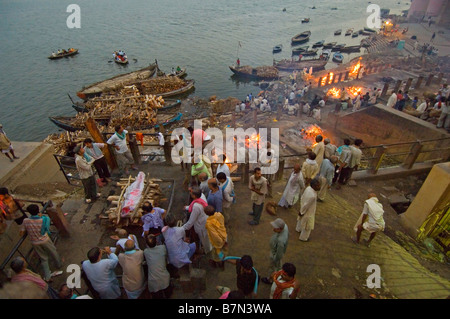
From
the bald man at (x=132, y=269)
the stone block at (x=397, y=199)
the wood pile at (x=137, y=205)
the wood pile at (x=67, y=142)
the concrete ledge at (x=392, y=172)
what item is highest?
the bald man at (x=132, y=269)

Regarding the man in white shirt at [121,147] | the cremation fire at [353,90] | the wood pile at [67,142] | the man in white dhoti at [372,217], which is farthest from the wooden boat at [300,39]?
the man in white dhoti at [372,217]

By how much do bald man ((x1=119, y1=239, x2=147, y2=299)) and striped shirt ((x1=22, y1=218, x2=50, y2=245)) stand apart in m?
2.34

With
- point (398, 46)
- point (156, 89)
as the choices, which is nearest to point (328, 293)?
point (156, 89)

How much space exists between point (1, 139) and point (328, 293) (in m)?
11.9

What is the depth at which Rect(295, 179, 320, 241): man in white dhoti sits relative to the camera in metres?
5.59

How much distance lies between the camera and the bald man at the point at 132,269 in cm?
428

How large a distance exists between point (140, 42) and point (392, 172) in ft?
230

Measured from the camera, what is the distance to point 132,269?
4340mm

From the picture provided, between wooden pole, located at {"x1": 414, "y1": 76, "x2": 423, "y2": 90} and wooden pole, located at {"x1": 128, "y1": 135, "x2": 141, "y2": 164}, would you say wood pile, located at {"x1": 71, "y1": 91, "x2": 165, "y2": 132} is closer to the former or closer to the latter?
wooden pole, located at {"x1": 128, "y1": 135, "x2": 141, "y2": 164}

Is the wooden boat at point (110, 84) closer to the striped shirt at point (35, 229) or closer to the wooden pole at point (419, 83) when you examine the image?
the striped shirt at point (35, 229)

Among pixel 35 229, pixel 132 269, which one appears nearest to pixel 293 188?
pixel 132 269

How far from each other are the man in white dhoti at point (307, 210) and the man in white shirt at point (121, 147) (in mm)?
5998

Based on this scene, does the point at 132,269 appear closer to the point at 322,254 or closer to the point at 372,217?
the point at 322,254
